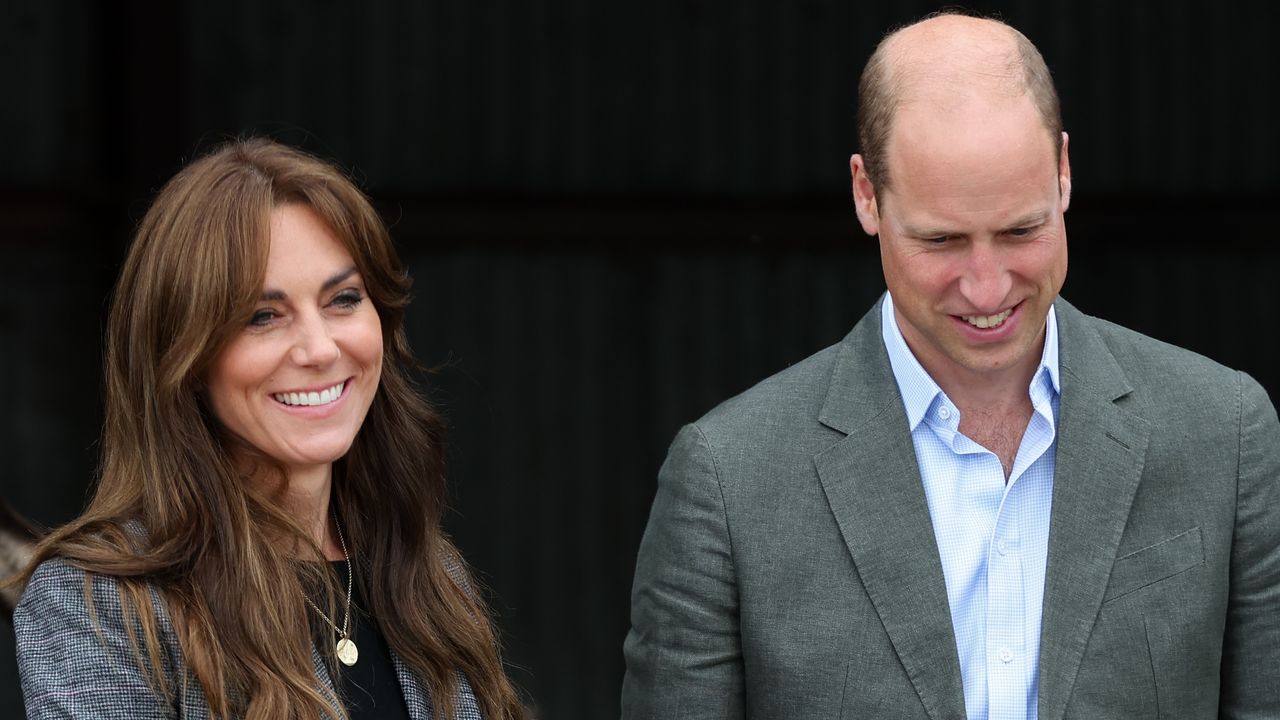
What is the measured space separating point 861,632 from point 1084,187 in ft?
8.39

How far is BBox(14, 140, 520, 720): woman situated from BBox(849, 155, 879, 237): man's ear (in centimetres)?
65

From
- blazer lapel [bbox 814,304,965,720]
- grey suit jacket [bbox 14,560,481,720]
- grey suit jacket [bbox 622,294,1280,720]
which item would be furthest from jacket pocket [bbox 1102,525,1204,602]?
grey suit jacket [bbox 14,560,481,720]

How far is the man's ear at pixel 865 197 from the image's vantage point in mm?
2289

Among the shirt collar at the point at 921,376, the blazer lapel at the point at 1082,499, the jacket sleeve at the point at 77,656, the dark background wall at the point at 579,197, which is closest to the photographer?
the jacket sleeve at the point at 77,656

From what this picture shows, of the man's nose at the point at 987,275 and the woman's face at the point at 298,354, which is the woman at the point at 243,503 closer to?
the woman's face at the point at 298,354

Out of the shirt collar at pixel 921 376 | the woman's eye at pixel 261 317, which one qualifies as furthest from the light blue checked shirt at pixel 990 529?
the woman's eye at pixel 261 317

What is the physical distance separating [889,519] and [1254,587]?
0.50 metres

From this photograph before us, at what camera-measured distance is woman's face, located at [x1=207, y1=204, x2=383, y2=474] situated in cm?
210

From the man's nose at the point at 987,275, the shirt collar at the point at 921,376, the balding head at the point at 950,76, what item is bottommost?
the shirt collar at the point at 921,376

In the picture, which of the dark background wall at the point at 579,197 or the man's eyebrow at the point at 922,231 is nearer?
the man's eyebrow at the point at 922,231

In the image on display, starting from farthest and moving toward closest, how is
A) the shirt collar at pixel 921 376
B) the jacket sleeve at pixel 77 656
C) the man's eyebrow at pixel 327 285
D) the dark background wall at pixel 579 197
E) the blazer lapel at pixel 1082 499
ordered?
the dark background wall at pixel 579 197 → the shirt collar at pixel 921 376 → the blazer lapel at pixel 1082 499 → the man's eyebrow at pixel 327 285 → the jacket sleeve at pixel 77 656

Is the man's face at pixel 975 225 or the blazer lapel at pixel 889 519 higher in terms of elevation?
the man's face at pixel 975 225

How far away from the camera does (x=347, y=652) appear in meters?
2.20

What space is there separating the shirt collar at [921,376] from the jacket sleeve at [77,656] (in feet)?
3.51
